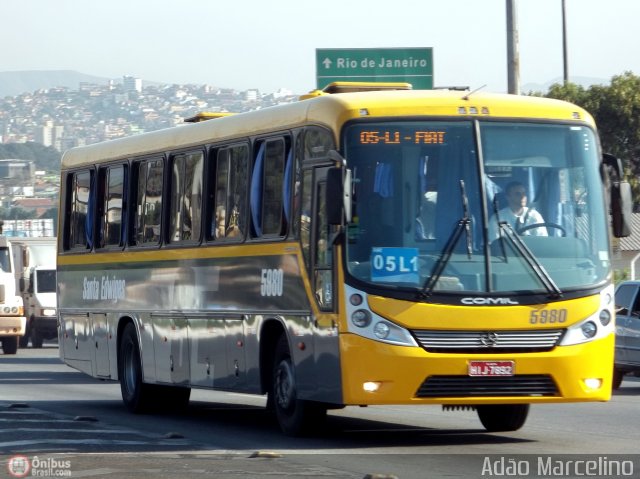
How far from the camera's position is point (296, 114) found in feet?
50.5

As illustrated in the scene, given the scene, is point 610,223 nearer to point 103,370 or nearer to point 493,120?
point 493,120

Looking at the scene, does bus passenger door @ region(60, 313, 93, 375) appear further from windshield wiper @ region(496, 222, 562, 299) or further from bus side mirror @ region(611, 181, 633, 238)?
bus side mirror @ region(611, 181, 633, 238)

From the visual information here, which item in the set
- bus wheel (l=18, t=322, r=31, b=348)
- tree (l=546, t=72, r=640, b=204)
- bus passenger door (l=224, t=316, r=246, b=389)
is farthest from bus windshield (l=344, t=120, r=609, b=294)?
tree (l=546, t=72, r=640, b=204)

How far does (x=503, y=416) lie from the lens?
1589 centimetres

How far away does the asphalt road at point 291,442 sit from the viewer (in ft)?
41.4

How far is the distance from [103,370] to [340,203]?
24.9 ft

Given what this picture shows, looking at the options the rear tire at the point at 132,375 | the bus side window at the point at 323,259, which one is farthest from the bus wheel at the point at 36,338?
the bus side window at the point at 323,259

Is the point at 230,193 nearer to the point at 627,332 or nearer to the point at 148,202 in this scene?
the point at 148,202

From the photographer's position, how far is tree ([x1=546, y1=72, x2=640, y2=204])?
61.2m

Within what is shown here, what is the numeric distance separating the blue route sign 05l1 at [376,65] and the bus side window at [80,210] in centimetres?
1054

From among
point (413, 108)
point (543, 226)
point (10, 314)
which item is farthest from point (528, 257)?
point (10, 314)

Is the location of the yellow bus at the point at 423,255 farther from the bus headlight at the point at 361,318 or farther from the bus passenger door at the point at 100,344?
the bus passenger door at the point at 100,344

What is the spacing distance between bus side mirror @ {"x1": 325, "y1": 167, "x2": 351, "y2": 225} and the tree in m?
48.0

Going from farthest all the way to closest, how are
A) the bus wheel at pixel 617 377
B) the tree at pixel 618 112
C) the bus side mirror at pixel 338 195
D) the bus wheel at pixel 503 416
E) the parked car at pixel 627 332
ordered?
the tree at pixel 618 112 < the bus wheel at pixel 617 377 < the parked car at pixel 627 332 < the bus wheel at pixel 503 416 < the bus side mirror at pixel 338 195
